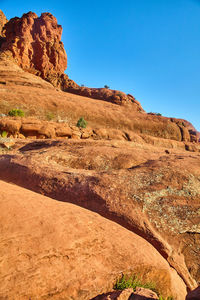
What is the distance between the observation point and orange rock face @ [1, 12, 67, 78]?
44500mm

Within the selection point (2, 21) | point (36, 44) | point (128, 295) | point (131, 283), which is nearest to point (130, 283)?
point (131, 283)

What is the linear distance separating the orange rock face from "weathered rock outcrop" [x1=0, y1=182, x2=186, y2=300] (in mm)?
49797

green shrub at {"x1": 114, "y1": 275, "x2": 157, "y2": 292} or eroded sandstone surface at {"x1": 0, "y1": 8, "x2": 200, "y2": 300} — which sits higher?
eroded sandstone surface at {"x1": 0, "y1": 8, "x2": 200, "y2": 300}

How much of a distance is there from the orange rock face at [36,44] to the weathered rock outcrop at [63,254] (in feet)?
163

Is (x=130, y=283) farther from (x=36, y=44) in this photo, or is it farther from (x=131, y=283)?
(x=36, y=44)

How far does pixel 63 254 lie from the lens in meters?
2.08

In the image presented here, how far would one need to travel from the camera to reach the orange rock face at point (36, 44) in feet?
146

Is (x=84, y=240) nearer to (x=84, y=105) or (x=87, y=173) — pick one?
(x=87, y=173)

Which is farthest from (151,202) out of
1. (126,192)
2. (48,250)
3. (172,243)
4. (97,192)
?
(48,250)

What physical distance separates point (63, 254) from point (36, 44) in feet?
187

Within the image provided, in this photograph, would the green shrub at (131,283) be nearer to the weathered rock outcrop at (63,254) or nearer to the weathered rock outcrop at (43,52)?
the weathered rock outcrop at (63,254)

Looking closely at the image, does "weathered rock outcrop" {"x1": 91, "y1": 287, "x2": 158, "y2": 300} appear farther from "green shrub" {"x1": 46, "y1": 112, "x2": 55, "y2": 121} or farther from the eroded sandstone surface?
"green shrub" {"x1": 46, "y1": 112, "x2": 55, "y2": 121}

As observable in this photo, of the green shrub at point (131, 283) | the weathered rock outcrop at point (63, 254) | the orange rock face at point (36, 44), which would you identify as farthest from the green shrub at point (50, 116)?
the orange rock face at point (36, 44)

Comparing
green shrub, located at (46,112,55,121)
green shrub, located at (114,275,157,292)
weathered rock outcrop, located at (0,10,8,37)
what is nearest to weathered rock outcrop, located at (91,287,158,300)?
green shrub, located at (114,275,157,292)
